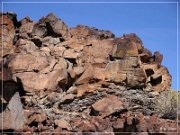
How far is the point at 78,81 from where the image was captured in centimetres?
2375

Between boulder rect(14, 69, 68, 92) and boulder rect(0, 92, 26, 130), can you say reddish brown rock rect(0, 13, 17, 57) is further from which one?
boulder rect(0, 92, 26, 130)

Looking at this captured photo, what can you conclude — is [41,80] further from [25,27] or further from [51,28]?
[25,27]

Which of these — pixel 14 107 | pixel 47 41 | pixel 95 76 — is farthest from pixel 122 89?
pixel 14 107

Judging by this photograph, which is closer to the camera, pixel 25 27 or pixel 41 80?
pixel 41 80

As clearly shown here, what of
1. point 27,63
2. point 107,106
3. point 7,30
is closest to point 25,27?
point 7,30

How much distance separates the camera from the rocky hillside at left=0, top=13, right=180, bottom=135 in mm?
19188

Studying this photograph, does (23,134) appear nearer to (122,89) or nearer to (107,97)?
(107,97)

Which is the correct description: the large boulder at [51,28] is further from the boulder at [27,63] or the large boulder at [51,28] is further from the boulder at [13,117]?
the boulder at [13,117]

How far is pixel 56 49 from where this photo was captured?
82.4 ft

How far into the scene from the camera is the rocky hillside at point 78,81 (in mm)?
19188

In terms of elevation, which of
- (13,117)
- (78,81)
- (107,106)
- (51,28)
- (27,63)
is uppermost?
(51,28)

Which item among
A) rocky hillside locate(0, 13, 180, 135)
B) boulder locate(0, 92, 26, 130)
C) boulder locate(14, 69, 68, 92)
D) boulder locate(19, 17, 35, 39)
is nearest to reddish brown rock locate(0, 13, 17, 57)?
rocky hillside locate(0, 13, 180, 135)

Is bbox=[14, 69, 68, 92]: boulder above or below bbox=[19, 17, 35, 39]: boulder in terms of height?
below

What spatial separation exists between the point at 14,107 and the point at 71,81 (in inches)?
216
